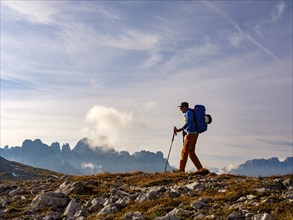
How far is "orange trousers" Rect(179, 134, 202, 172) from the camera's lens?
22.9 metres

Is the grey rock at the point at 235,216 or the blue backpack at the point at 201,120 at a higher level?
the blue backpack at the point at 201,120

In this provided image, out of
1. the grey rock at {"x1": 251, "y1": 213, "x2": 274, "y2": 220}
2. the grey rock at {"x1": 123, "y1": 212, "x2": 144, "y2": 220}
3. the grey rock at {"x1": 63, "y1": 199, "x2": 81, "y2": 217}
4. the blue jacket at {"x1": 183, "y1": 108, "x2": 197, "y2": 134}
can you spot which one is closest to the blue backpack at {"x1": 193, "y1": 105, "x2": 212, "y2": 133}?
the blue jacket at {"x1": 183, "y1": 108, "x2": 197, "y2": 134}

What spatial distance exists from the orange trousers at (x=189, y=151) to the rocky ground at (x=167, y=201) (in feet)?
7.05

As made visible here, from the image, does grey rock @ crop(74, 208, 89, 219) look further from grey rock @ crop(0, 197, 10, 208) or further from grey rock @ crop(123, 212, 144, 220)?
grey rock @ crop(0, 197, 10, 208)

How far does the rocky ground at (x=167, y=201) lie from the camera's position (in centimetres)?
1231

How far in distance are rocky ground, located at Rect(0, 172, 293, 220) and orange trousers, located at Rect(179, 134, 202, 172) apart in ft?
7.05

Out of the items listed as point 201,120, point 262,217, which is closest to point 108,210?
point 262,217

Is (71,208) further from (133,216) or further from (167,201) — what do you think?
(167,201)

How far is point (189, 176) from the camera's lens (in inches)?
816

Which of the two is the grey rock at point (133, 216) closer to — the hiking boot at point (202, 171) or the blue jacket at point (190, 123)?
the hiking boot at point (202, 171)

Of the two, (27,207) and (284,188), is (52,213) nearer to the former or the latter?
(27,207)

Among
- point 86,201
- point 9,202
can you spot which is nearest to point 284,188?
point 86,201

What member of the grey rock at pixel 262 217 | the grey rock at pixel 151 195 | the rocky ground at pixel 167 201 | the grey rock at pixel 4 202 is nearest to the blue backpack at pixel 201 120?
the rocky ground at pixel 167 201

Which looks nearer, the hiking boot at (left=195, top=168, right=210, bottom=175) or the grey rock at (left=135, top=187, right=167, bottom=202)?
the grey rock at (left=135, top=187, right=167, bottom=202)
